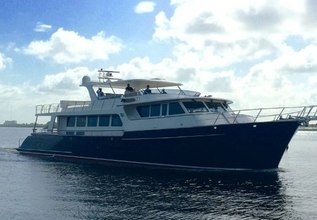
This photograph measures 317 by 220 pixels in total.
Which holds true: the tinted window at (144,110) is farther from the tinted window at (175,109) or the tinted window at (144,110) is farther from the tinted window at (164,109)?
the tinted window at (175,109)

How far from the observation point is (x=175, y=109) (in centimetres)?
2739

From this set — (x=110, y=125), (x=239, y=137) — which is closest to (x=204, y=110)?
(x=239, y=137)

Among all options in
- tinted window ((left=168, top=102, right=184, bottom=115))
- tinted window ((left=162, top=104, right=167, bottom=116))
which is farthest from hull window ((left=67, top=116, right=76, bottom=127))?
tinted window ((left=168, top=102, right=184, bottom=115))

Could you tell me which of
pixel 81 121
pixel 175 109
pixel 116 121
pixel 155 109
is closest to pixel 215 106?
pixel 175 109

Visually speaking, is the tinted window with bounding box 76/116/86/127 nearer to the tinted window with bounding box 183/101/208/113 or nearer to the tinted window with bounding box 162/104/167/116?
the tinted window with bounding box 162/104/167/116

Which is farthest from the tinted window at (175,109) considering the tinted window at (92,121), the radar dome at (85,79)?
the radar dome at (85,79)

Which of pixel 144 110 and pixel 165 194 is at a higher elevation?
pixel 144 110

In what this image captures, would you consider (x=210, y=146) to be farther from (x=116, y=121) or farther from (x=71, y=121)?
(x=71, y=121)

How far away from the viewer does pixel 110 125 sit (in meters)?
31.3

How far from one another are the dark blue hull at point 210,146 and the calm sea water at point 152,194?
927 millimetres

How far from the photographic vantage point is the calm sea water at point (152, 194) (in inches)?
628

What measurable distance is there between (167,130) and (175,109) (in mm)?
1593

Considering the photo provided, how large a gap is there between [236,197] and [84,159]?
17001 mm

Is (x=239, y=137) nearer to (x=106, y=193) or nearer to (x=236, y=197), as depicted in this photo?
(x=236, y=197)
